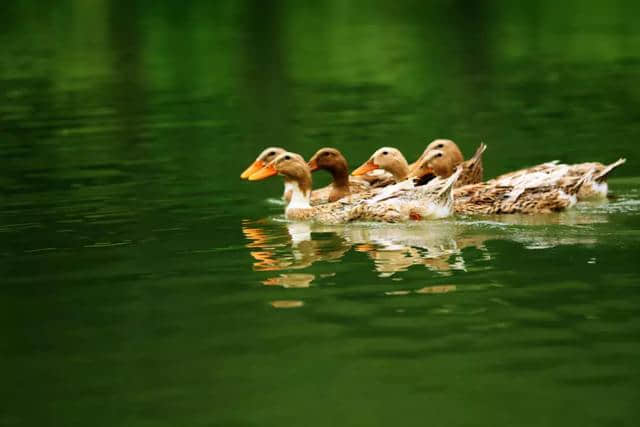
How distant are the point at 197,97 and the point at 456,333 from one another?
76.8ft

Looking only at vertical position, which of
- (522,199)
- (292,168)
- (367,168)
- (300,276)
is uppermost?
(292,168)

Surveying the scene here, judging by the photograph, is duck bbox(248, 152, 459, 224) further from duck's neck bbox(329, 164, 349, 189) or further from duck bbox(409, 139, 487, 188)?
duck bbox(409, 139, 487, 188)

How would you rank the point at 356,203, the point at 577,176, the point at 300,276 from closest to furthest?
the point at 300,276 → the point at 356,203 → the point at 577,176

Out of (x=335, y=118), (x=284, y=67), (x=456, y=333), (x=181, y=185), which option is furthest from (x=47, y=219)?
(x=284, y=67)

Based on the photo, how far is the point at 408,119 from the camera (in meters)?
26.4

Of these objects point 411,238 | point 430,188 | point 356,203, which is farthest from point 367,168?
point 411,238

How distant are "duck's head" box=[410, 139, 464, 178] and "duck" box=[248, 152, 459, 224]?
5.55ft

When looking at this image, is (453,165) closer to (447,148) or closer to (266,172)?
(447,148)

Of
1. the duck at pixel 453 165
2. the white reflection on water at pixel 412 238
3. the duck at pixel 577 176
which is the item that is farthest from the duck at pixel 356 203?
the duck at pixel 453 165

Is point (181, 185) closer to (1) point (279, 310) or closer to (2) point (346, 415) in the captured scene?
(1) point (279, 310)

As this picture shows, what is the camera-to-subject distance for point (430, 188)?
14961 mm

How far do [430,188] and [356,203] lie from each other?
0.98m

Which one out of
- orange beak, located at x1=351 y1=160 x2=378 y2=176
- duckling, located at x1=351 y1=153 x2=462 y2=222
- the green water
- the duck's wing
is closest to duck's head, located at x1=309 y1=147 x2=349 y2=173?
orange beak, located at x1=351 y1=160 x2=378 y2=176

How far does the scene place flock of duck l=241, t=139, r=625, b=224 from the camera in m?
15.1
